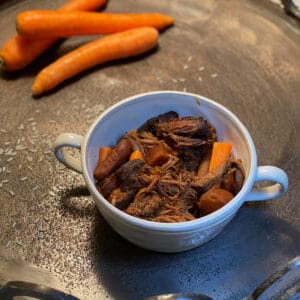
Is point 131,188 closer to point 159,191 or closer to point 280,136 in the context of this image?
point 159,191

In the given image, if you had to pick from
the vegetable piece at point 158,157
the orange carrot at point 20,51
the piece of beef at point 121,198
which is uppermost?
the vegetable piece at point 158,157

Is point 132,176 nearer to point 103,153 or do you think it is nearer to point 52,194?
point 103,153

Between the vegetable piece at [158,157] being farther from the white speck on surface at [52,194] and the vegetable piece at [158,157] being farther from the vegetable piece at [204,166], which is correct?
the white speck on surface at [52,194]

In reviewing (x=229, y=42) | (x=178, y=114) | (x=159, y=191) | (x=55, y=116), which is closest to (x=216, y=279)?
(x=159, y=191)

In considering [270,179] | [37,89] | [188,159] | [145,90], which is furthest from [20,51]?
[270,179]

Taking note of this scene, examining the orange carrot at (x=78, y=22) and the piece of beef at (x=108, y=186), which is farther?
the orange carrot at (x=78, y=22)

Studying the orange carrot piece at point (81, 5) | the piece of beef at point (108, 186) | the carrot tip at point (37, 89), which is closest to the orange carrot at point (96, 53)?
the carrot tip at point (37, 89)

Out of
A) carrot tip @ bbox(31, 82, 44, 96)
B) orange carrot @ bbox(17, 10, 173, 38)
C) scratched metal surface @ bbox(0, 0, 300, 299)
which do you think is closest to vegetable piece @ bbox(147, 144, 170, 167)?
scratched metal surface @ bbox(0, 0, 300, 299)
